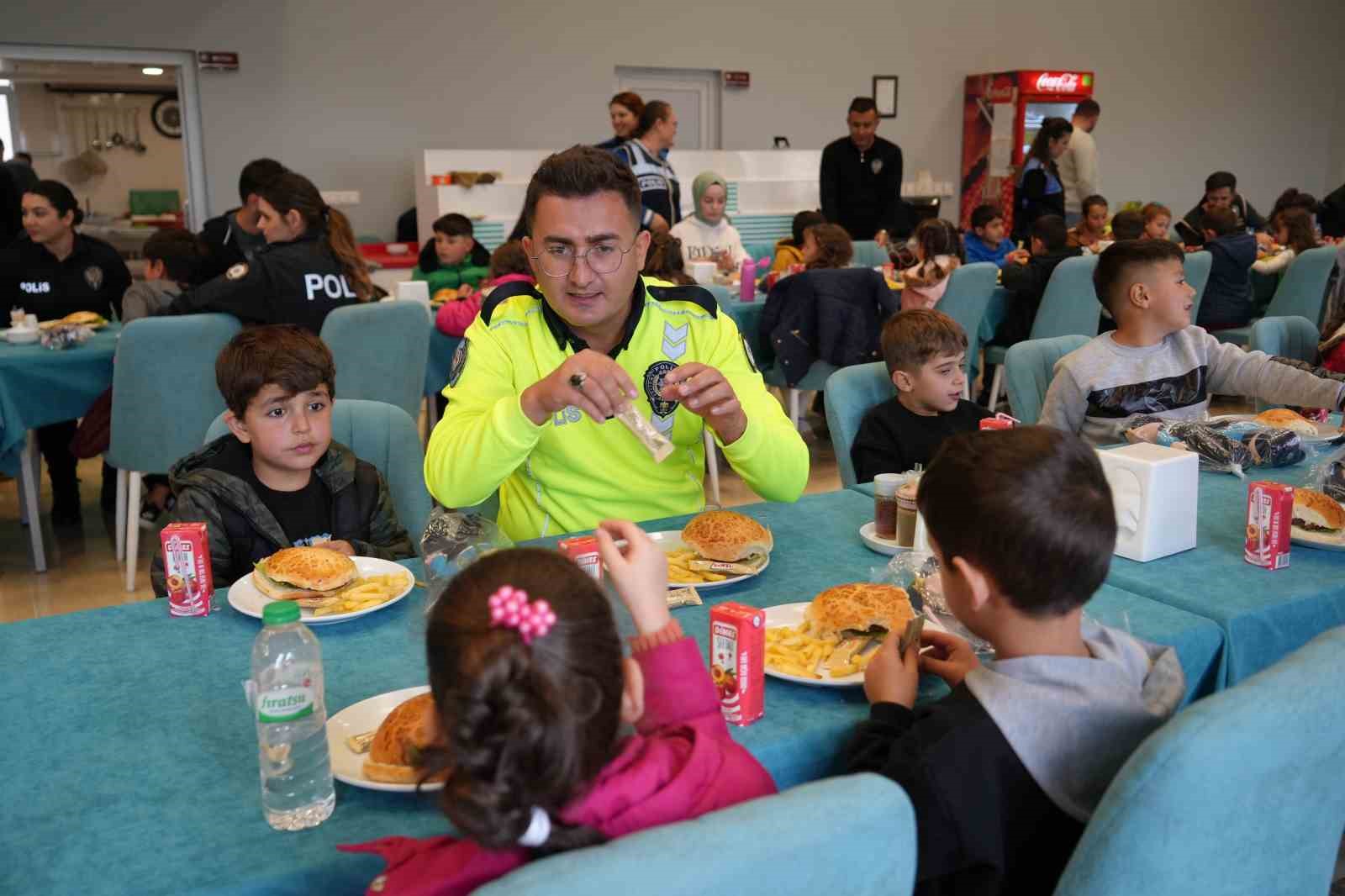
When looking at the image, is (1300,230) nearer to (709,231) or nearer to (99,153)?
(709,231)

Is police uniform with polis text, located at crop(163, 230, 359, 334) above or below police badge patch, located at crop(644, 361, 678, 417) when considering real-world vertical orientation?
above

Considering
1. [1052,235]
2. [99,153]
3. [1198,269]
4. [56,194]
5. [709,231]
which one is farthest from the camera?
[99,153]

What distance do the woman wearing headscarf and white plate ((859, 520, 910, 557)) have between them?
13.6 ft

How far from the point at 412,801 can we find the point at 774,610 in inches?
24.8

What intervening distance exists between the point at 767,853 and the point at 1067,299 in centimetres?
501

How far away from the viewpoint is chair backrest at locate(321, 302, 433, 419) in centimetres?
376

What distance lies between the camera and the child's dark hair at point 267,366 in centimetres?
212

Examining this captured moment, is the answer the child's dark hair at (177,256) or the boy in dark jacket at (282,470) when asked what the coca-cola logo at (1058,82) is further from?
the boy in dark jacket at (282,470)

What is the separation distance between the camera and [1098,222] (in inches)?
306

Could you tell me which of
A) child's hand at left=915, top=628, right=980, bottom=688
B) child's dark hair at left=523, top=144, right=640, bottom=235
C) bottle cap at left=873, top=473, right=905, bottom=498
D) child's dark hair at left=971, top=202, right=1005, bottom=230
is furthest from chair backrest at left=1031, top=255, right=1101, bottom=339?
child's hand at left=915, top=628, right=980, bottom=688

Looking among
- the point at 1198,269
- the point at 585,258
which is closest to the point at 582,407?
the point at 585,258

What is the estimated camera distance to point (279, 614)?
1.19 metres

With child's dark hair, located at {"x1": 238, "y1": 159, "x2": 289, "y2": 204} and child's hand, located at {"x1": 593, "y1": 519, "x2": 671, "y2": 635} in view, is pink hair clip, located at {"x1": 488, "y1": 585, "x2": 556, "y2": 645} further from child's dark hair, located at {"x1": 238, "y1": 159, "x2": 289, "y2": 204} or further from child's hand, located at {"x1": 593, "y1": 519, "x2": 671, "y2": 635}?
child's dark hair, located at {"x1": 238, "y1": 159, "x2": 289, "y2": 204}

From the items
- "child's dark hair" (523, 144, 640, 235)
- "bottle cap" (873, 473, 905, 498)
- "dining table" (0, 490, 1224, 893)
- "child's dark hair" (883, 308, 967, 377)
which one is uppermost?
"child's dark hair" (523, 144, 640, 235)
